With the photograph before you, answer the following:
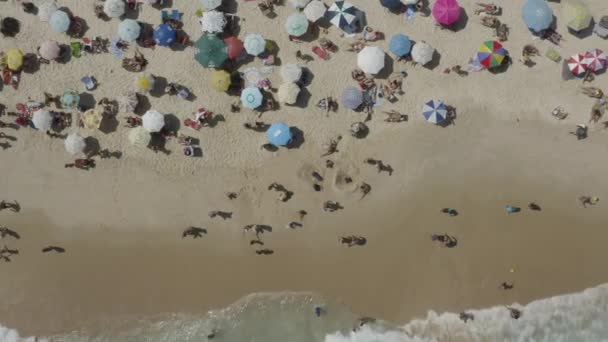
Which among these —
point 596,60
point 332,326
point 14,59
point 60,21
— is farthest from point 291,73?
point 596,60

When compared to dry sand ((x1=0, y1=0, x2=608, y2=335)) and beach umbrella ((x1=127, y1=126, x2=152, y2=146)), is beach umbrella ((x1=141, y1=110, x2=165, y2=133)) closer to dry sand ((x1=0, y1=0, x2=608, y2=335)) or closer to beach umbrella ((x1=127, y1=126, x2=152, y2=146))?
beach umbrella ((x1=127, y1=126, x2=152, y2=146))

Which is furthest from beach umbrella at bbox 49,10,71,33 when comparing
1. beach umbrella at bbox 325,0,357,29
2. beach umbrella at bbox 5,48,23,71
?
beach umbrella at bbox 325,0,357,29

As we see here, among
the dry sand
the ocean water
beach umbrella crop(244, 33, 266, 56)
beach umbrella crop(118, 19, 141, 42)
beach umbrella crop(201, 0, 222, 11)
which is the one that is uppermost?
beach umbrella crop(201, 0, 222, 11)

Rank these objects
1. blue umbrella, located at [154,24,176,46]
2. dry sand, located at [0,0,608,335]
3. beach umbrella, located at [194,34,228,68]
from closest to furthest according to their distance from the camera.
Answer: beach umbrella, located at [194,34,228,68], blue umbrella, located at [154,24,176,46], dry sand, located at [0,0,608,335]

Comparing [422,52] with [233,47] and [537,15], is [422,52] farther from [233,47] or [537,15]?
[233,47]

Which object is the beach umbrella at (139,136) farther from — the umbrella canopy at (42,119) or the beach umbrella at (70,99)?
the umbrella canopy at (42,119)

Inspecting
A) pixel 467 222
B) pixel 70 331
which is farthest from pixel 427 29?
pixel 70 331
